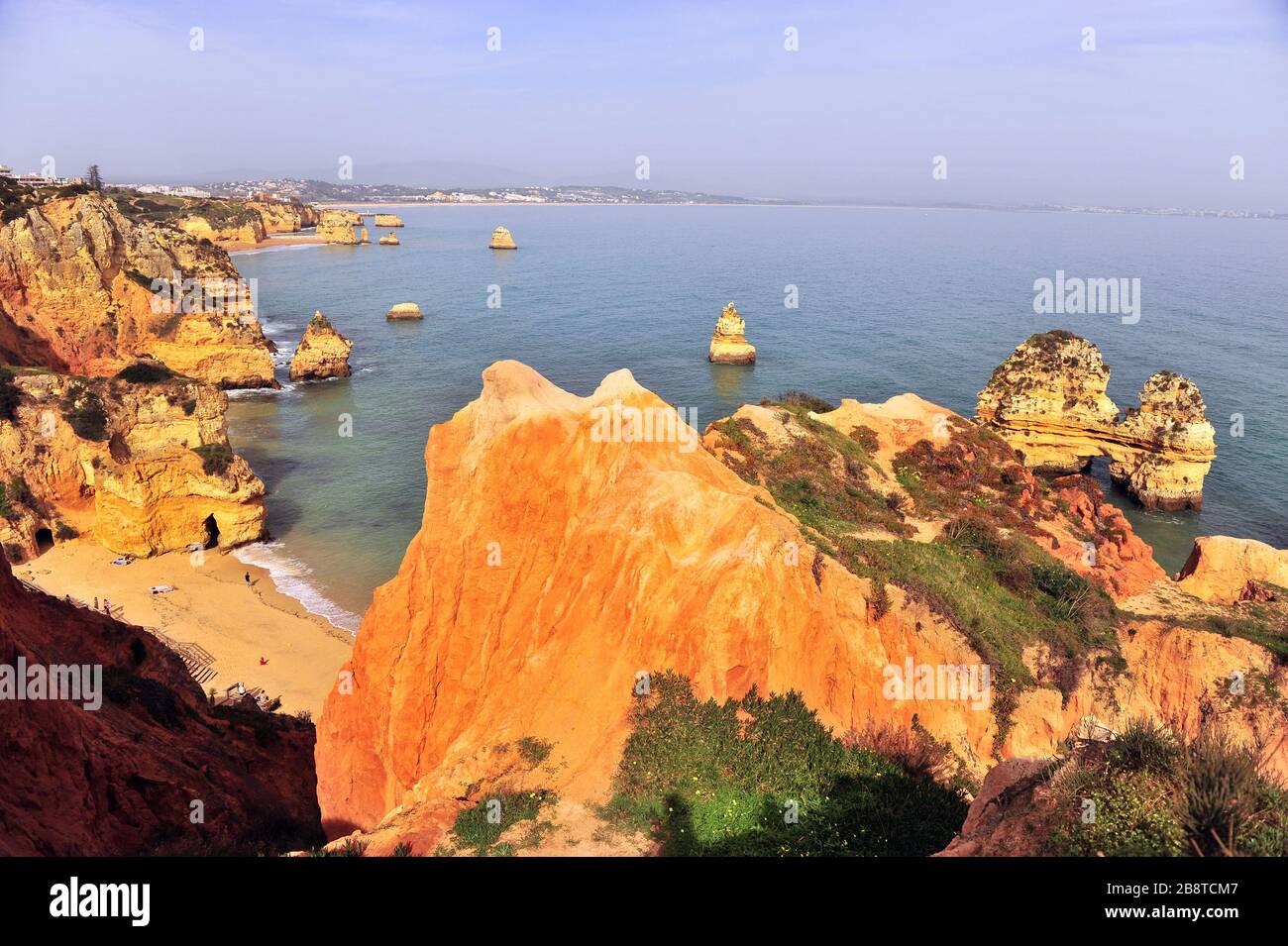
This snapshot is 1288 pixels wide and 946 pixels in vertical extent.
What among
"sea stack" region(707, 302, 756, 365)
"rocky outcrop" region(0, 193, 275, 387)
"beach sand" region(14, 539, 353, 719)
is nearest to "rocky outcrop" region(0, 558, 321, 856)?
"beach sand" region(14, 539, 353, 719)

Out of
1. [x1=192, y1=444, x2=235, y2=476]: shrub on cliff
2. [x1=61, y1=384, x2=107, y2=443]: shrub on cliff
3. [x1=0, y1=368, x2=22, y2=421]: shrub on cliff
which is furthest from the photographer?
[x1=192, y1=444, x2=235, y2=476]: shrub on cliff

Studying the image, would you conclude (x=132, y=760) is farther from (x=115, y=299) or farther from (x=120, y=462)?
(x=115, y=299)

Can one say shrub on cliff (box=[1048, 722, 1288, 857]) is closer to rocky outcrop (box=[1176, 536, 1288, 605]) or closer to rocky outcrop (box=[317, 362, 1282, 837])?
rocky outcrop (box=[317, 362, 1282, 837])

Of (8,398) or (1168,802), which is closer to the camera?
(1168,802)

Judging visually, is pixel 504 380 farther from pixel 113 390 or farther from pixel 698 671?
pixel 113 390

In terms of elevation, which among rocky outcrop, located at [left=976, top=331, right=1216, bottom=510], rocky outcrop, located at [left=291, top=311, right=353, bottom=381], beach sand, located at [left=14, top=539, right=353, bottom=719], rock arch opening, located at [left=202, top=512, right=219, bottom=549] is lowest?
beach sand, located at [left=14, top=539, right=353, bottom=719]

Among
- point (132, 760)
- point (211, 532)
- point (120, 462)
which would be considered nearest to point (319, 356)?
point (211, 532)

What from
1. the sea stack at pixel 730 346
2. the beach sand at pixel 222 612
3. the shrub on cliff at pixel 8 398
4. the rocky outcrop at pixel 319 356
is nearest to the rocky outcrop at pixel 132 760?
the beach sand at pixel 222 612
